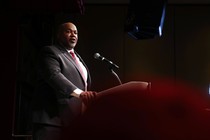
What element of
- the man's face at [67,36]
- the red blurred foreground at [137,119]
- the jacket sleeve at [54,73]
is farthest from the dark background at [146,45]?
the red blurred foreground at [137,119]

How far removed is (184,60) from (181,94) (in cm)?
416

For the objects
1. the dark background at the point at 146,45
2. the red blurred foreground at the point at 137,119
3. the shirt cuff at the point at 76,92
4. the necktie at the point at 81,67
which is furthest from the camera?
the dark background at the point at 146,45

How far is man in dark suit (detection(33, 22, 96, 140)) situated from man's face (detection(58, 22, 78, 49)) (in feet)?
0.31

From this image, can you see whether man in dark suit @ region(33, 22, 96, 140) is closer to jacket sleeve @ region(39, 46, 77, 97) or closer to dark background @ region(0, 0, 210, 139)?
jacket sleeve @ region(39, 46, 77, 97)

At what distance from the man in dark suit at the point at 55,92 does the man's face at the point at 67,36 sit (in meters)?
0.09

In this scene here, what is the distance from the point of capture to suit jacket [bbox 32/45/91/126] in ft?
5.04

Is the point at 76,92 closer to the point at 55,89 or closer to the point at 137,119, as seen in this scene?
the point at 55,89

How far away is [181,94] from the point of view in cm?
37

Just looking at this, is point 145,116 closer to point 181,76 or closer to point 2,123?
point 2,123

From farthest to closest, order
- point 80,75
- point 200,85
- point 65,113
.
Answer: point 200,85 → point 80,75 → point 65,113

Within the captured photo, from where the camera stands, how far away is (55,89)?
5.10ft

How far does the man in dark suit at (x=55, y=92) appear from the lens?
153 centimetres

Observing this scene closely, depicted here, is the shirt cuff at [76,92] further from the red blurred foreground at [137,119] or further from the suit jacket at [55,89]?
the red blurred foreground at [137,119]

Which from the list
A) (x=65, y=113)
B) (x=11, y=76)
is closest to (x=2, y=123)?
(x=11, y=76)
